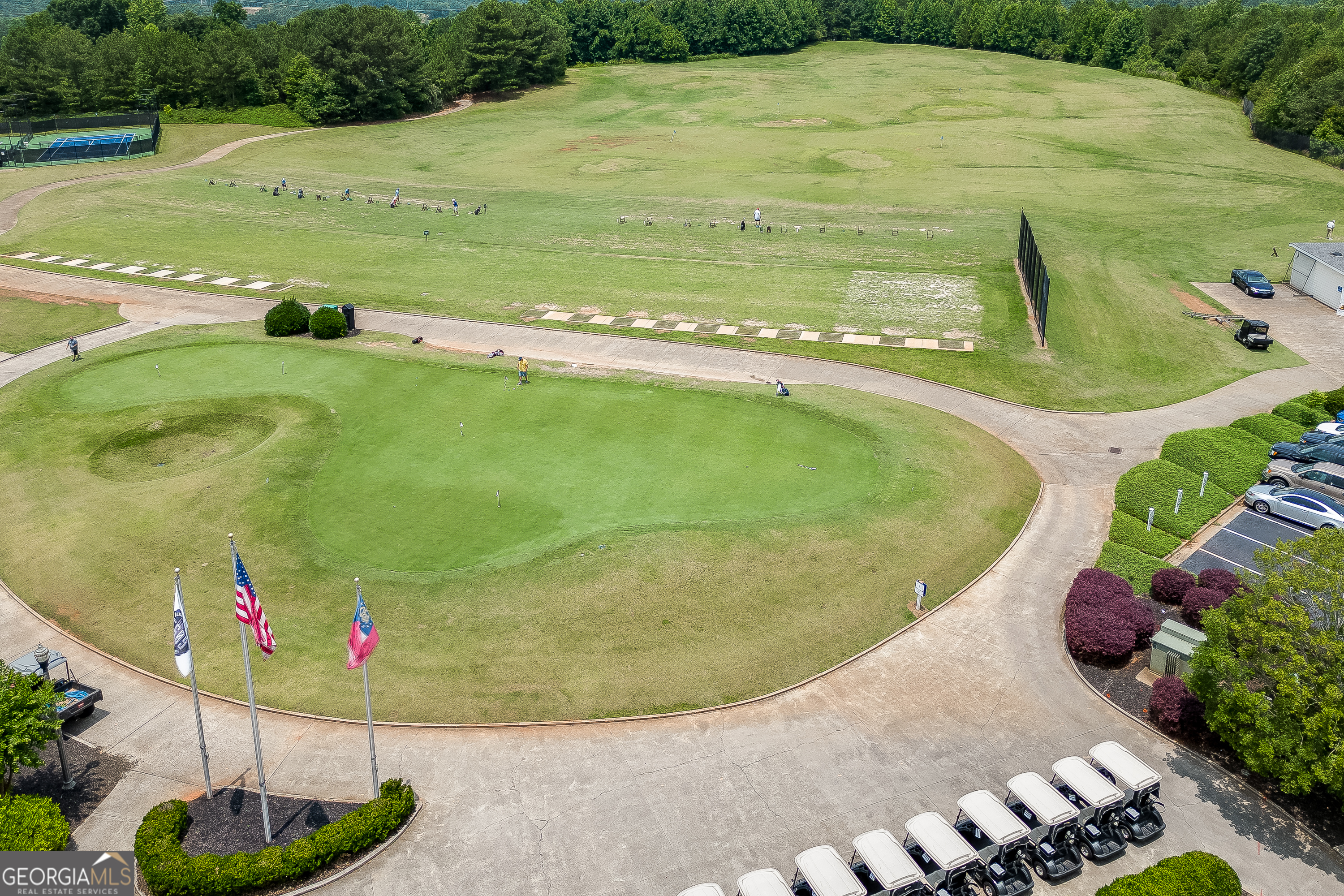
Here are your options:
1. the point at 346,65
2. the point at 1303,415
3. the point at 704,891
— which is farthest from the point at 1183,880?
the point at 346,65

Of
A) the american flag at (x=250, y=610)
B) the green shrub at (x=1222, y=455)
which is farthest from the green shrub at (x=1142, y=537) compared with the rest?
the american flag at (x=250, y=610)

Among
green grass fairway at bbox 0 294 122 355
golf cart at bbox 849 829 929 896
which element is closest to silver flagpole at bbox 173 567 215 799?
golf cart at bbox 849 829 929 896

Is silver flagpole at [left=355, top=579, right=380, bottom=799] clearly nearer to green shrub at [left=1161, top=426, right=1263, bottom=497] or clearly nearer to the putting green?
the putting green

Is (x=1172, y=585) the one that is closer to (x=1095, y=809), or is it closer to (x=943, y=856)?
(x=1095, y=809)

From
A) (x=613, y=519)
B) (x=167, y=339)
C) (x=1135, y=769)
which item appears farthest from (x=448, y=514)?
(x=167, y=339)

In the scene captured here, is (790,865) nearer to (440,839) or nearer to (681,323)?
(440,839)

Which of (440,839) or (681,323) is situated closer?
(440,839)

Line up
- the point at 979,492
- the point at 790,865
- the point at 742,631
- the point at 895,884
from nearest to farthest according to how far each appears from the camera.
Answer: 1. the point at 895,884
2. the point at 790,865
3. the point at 742,631
4. the point at 979,492
